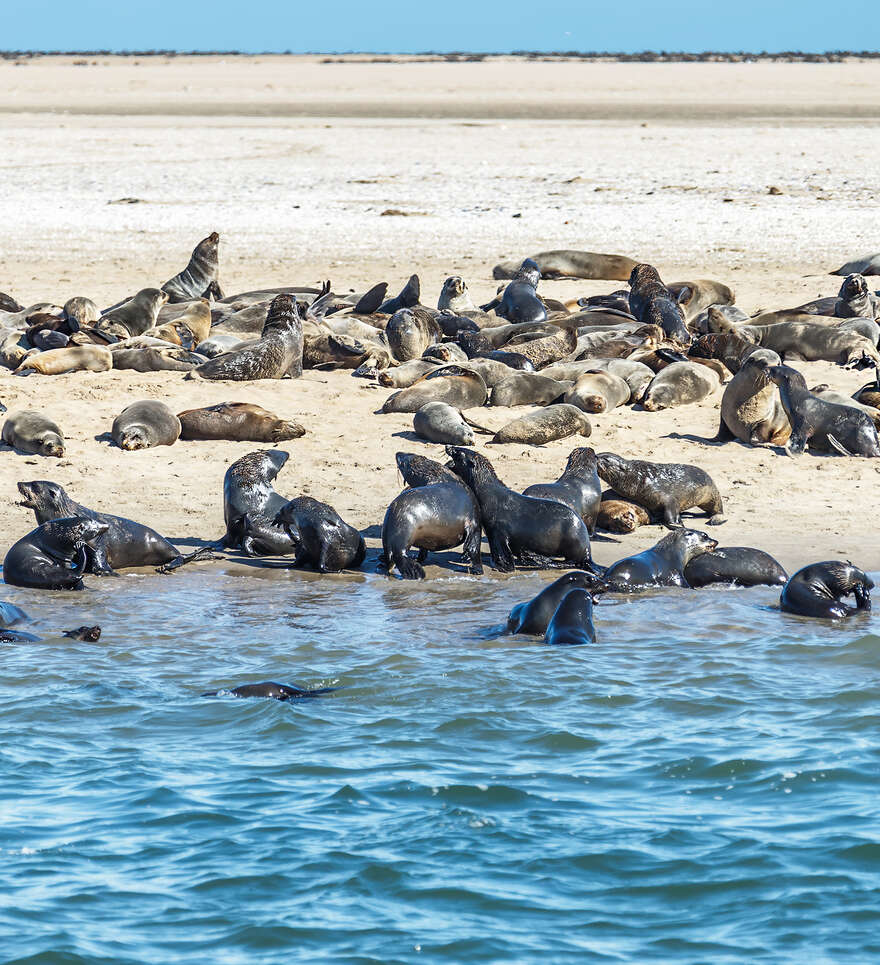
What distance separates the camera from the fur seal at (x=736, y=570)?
7234 mm

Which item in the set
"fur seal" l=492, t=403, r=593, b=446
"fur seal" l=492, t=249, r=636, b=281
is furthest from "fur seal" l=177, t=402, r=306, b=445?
"fur seal" l=492, t=249, r=636, b=281

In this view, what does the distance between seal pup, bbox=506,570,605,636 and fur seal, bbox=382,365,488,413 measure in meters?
3.53

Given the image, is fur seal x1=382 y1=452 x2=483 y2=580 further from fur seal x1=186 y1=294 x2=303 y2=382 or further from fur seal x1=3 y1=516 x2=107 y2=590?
fur seal x1=186 y1=294 x2=303 y2=382

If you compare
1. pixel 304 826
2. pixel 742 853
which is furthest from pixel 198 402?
pixel 742 853

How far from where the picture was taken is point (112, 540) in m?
7.43

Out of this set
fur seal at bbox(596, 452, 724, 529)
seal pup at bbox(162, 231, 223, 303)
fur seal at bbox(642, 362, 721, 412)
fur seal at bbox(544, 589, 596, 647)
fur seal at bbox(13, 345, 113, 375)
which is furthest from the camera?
seal pup at bbox(162, 231, 223, 303)

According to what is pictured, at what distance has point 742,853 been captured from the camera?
446cm

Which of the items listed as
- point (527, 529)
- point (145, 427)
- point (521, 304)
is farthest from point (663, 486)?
point (521, 304)

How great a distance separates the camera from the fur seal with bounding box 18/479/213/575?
24.3ft

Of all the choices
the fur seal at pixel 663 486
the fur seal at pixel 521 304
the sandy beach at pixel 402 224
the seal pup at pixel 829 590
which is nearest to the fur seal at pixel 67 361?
the sandy beach at pixel 402 224

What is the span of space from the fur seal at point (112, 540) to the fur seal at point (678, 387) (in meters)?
3.96

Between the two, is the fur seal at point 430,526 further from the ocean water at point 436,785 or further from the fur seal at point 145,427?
the fur seal at point 145,427

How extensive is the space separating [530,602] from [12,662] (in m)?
2.32

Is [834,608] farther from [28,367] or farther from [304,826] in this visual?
[28,367]
